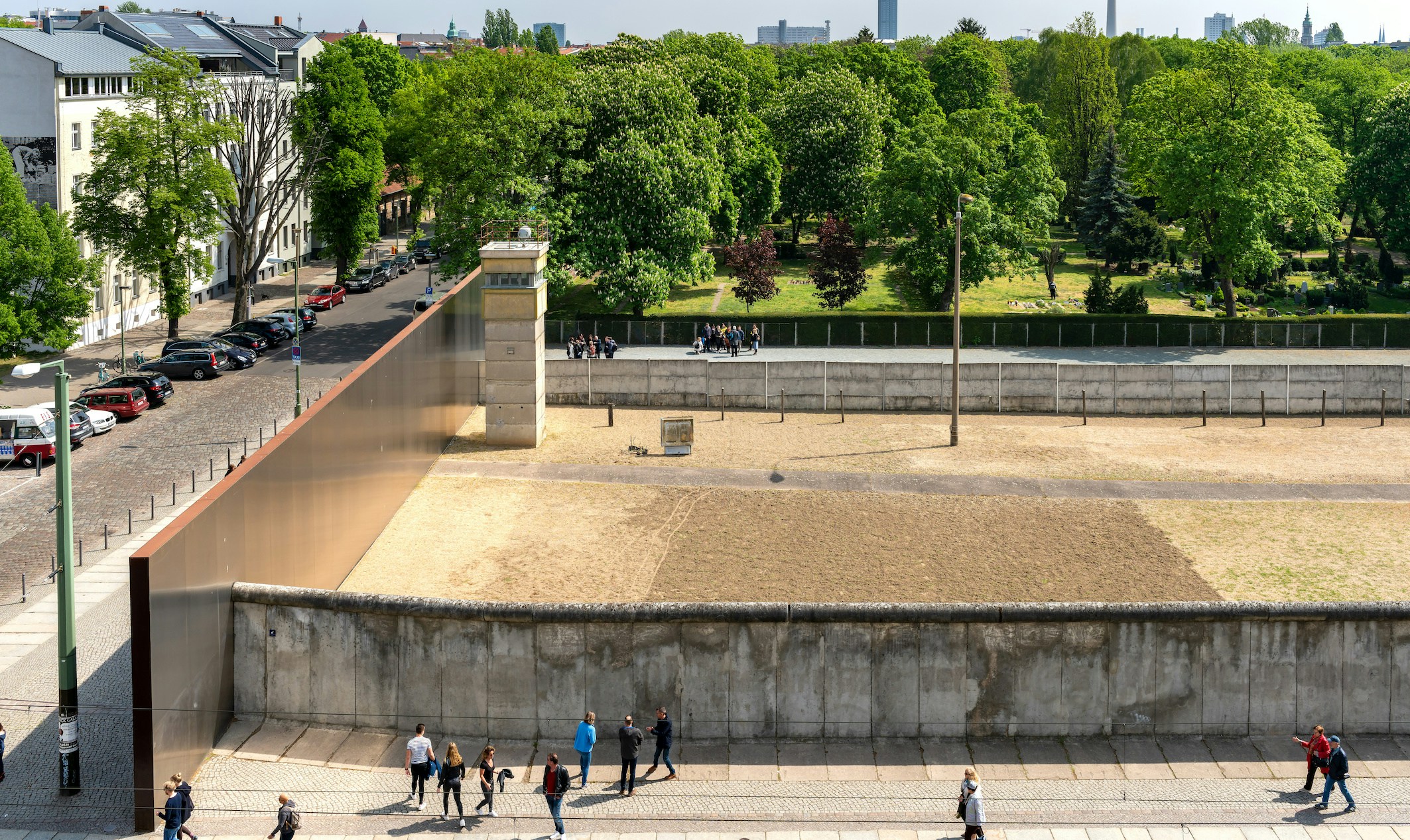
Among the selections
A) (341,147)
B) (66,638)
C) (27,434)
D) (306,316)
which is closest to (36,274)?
(27,434)

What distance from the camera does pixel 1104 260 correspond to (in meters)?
100

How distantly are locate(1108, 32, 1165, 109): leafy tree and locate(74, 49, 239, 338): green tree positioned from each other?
9508cm

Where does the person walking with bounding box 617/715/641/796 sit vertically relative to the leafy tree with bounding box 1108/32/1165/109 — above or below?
below

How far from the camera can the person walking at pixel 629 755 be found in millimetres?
24266

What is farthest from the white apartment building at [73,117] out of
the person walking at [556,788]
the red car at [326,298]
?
the person walking at [556,788]

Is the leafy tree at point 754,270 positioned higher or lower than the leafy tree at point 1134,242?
lower

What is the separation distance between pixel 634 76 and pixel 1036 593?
45366mm

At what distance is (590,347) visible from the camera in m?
68.1

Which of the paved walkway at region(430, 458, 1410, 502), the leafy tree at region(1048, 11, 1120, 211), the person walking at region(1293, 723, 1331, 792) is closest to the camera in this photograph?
the person walking at region(1293, 723, 1331, 792)

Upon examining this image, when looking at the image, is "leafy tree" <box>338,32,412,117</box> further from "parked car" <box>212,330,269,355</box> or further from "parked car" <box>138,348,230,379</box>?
"parked car" <box>138,348,230,379</box>

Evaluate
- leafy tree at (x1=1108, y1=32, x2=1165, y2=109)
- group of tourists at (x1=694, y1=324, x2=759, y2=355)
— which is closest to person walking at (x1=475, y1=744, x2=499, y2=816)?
group of tourists at (x1=694, y1=324, x2=759, y2=355)

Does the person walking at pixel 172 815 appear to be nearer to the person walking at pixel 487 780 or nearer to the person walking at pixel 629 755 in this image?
the person walking at pixel 487 780

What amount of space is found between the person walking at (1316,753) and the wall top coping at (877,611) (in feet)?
8.06

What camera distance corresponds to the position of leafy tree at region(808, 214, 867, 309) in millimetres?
78938
